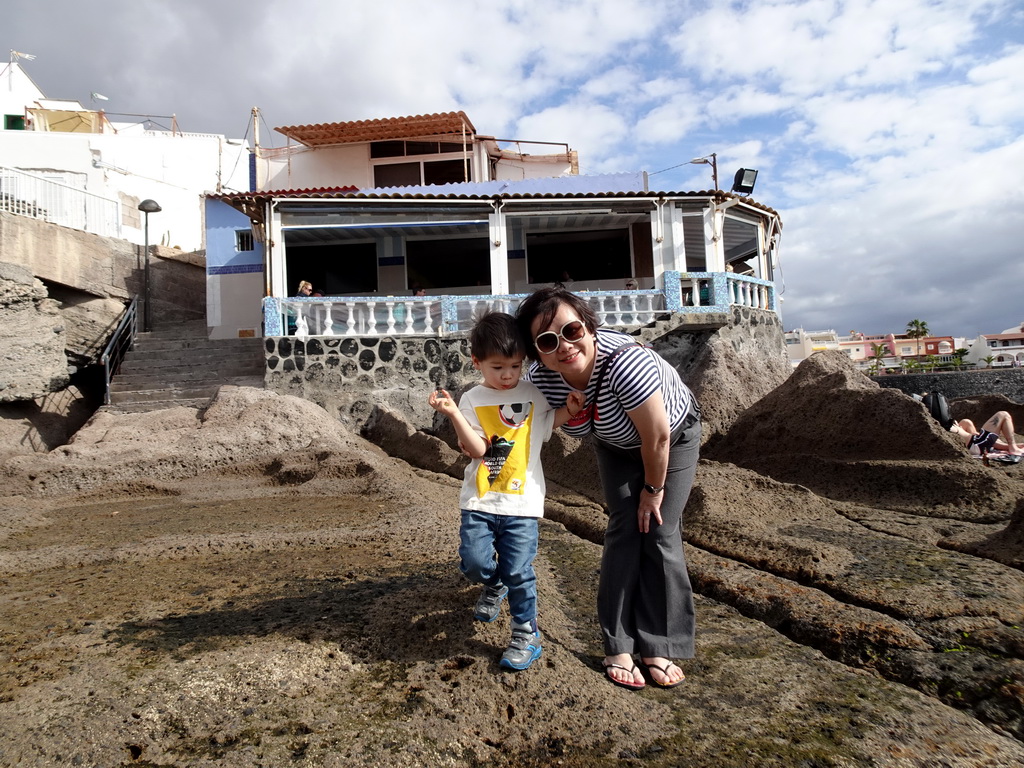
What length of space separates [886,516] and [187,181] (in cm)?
2446

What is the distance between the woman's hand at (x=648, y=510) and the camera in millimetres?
2298

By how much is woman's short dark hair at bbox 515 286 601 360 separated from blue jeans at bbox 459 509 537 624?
1.98 ft

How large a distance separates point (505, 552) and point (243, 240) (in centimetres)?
1508

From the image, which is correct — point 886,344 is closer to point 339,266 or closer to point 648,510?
point 339,266

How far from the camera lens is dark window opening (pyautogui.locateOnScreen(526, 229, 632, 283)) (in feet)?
51.2

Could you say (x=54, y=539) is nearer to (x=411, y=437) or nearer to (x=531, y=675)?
(x=531, y=675)

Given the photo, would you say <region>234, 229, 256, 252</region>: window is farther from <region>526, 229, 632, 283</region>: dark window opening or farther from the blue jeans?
the blue jeans

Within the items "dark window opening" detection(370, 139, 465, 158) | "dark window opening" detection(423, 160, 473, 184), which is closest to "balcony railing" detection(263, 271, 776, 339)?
"dark window opening" detection(423, 160, 473, 184)

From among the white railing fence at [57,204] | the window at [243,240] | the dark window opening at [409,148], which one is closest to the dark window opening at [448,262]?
the window at [243,240]

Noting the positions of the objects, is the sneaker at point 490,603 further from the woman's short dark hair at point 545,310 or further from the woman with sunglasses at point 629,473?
the woman's short dark hair at point 545,310

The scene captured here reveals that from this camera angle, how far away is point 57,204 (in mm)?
14008

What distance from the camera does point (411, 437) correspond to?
9.41 metres

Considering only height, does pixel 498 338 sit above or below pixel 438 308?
below

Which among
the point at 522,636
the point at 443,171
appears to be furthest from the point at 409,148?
the point at 522,636
